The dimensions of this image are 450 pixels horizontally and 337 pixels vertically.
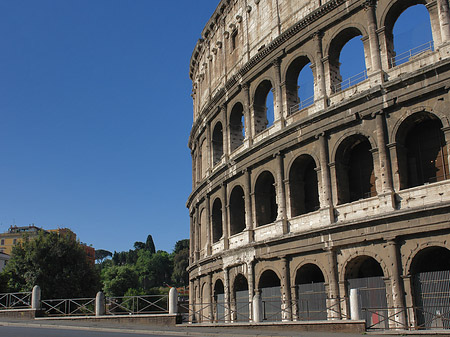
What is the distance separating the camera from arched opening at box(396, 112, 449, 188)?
1791 cm

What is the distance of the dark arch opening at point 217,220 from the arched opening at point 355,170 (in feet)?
32.7

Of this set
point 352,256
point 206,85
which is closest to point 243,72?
point 206,85

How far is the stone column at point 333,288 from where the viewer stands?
1875cm

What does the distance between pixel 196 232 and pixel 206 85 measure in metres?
9.09

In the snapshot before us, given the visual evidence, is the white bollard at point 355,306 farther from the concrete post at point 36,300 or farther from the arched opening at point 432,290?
the concrete post at point 36,300

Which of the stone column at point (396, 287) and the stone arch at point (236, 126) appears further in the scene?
the stone arch at point (236, 126)

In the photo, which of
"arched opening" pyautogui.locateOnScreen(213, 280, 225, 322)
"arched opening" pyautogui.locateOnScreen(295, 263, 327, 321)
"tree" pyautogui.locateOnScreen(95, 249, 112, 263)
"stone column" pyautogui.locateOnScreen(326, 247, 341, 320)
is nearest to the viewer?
"stone column" pyautogui.locateOnScreen(326, 247, 341, 320)

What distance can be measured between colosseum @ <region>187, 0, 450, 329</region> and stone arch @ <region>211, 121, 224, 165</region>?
1241 mm

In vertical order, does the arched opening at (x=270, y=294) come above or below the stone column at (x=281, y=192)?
below

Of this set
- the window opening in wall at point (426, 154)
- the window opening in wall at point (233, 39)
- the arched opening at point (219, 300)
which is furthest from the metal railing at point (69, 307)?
the window opening in wall at point (233, 39)

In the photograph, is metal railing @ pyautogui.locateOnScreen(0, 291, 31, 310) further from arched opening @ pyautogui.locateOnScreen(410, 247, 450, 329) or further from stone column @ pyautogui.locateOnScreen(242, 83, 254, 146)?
arched opening @ pyautogui.locateOnScreen(410, 247, 450, 329)

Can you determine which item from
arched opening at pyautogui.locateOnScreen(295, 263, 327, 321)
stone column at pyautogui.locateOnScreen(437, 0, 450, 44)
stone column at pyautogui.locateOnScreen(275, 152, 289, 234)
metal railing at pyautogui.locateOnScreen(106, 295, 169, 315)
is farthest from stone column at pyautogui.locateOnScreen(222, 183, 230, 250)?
stone column at pyautogui.locateOnScreen(437, 0, 450, 44)

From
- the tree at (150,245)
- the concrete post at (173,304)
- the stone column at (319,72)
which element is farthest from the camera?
the tree at (150,245)

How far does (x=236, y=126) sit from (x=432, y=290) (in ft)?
45.7
